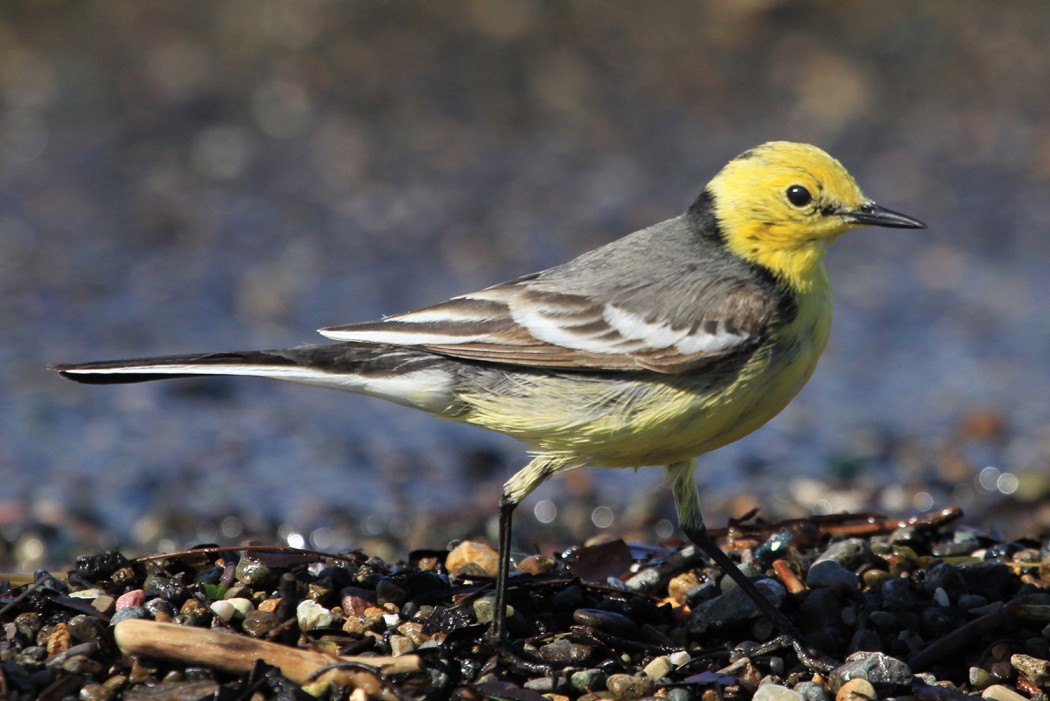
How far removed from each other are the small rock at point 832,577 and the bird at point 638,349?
0.45 meters

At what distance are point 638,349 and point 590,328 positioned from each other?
0.28 m

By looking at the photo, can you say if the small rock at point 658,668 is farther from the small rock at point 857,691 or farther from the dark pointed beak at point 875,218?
the dark pointed beak at point 875,218

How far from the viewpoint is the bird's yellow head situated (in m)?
6.45

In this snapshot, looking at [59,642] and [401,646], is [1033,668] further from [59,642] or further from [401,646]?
[59,642]

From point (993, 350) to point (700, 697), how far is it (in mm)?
7977

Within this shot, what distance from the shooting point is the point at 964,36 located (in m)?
17.3

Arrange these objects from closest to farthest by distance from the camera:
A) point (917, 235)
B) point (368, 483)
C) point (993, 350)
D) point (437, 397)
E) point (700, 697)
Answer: point (700, 697), point (437, 397), point (368, 483), point (993, 350), point (917, 235)

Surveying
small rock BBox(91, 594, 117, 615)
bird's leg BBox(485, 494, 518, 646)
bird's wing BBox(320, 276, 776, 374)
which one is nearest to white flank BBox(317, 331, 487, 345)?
bird's wing BBox(320, 276, 776, 374)

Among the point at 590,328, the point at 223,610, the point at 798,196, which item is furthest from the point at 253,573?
the point at 798,196

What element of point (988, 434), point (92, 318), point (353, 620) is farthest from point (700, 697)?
point (92, 318)

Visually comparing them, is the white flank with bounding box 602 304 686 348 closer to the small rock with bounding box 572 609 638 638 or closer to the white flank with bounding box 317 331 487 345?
the white flank with bounding box 317 331 487 345

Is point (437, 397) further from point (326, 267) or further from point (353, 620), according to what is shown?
point (326, 267)

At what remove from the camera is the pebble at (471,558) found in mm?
6789

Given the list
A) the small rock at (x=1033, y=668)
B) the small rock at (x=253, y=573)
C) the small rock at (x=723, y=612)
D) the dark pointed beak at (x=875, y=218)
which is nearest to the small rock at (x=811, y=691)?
the small rock at (x=723, y=612)
